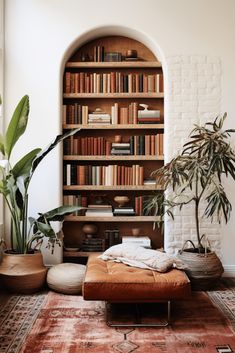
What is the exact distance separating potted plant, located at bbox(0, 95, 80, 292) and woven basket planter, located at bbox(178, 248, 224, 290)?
1274 millimetres

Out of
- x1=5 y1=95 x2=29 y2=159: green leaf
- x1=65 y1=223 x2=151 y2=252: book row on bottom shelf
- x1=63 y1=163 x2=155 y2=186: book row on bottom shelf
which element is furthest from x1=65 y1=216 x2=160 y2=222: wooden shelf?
x1=5 y1=95 x2=29 y2=159: green leaf

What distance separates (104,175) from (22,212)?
1100 mm

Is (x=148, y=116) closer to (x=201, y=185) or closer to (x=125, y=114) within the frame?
(x=125, y=114)

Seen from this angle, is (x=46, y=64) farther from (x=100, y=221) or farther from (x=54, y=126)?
(x=100, y=221)

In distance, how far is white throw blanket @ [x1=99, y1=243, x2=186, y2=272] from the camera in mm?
3393

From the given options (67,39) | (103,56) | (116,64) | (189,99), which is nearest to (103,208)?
(189,99)

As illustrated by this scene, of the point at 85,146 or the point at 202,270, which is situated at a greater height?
the point at 85,146

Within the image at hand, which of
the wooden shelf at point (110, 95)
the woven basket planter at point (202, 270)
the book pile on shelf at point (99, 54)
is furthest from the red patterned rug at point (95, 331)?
the book pile on shelf at point (99, 54)

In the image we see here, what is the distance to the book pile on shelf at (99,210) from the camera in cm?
471

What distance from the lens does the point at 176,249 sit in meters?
4.57

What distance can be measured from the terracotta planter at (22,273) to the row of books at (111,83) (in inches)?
76.8

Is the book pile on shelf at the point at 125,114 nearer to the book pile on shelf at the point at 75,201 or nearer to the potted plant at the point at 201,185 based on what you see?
the potted plant at the point at 201,185

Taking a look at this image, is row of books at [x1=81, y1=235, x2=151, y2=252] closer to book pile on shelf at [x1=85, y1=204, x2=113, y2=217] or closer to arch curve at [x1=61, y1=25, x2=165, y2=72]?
book pile on shelf at [x1=85, y1=204, x2=113, y2=217]

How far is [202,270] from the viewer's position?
4074mm
